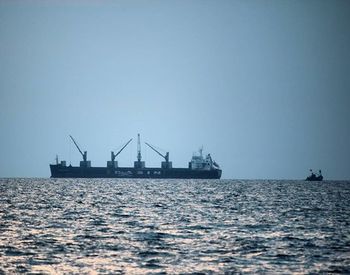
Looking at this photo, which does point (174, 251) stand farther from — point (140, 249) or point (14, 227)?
point (14, 227)

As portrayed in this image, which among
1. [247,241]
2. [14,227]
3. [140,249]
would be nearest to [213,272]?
[140,249]

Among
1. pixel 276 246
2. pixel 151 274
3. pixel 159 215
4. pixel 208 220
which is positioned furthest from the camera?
pixel 159 215

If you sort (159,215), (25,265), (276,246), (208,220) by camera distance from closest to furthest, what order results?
1. (25,265)
2. (276,246)
3. (208,220)
4. (159,215)

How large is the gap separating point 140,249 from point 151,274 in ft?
28.4

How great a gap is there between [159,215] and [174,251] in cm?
3029

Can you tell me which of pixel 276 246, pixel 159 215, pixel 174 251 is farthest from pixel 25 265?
pixel 159 215

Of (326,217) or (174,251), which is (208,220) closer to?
(326,217)

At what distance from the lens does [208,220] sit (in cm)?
6425

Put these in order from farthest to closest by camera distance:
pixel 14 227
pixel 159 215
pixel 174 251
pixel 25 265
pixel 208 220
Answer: pixel 159 215 → pixel 208 220 → pixel 14 227 → pixel 174 251 → pixel 25 265

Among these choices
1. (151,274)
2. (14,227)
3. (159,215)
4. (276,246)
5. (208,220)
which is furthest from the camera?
(159,215)

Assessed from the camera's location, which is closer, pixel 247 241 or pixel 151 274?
pixel 151 274

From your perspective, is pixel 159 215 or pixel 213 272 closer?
pixel 213 272

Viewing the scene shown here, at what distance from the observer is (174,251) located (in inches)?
1596

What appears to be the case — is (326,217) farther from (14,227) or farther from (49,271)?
(49,271)
